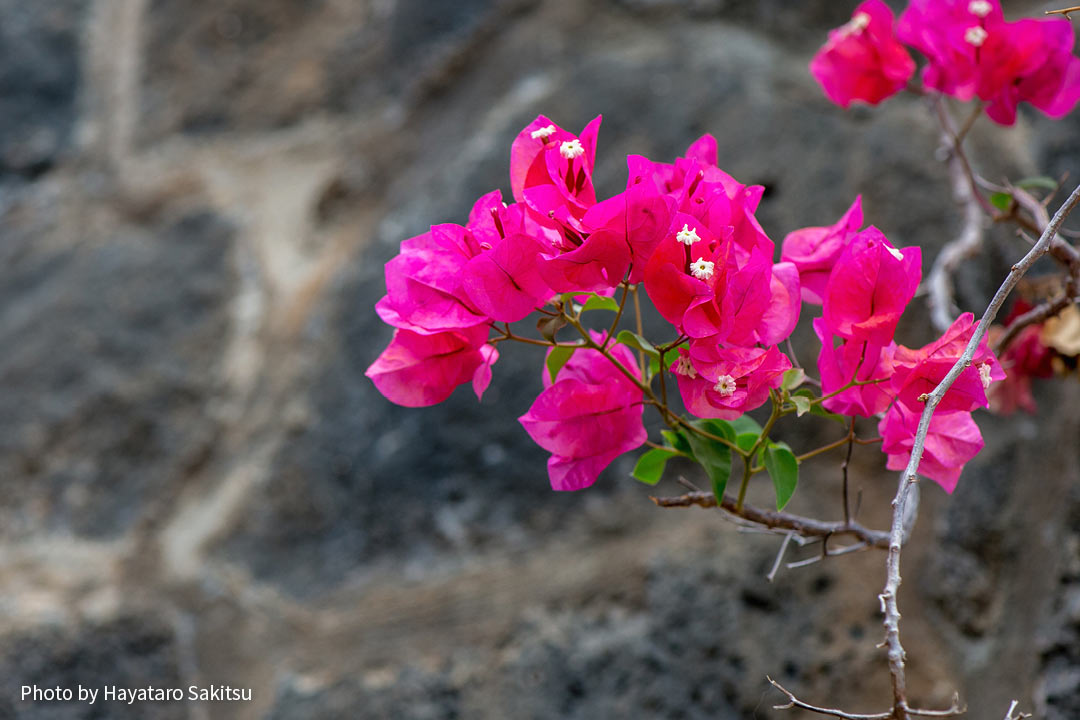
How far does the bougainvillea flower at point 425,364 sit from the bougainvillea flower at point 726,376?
109mm

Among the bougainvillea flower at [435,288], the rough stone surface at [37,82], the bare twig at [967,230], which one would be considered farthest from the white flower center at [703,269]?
the rough stone surface at [37,82]

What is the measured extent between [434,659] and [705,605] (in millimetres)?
253

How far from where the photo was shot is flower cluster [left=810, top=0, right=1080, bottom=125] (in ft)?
1.96

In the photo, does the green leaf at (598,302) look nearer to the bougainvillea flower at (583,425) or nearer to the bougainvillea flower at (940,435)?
the bougainvillea flower at (583,425)

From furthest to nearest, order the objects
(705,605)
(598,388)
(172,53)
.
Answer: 1. (172,53)
2. (705,605)
3. (598,388)

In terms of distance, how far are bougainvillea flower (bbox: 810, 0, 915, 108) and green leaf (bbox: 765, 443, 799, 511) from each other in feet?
1.04

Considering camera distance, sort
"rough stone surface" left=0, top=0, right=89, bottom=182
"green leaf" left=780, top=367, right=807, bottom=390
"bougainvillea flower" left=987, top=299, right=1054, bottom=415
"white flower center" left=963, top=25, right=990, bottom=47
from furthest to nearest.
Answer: "rough stone surface" left=0, top=0, right=89, bottom=182 → "bougainvillea flower" left=987, top=299, right=1054, bottom=415 → "white flower center" left=963, top=25, right=990, bottom=47 → "green leaf" left=780, top=367, right=807, bottom=390

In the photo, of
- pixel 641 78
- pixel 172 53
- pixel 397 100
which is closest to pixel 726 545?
pixel 641 78

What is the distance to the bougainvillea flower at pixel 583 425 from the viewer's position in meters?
0.47

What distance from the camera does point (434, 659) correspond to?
82 centimetres

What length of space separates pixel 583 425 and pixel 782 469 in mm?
108

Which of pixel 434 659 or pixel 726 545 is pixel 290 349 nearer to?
pixel 434 659

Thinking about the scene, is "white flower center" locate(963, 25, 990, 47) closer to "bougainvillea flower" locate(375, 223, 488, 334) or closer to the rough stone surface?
"bougainvillea flower" locate(375, 223, 488, 334)

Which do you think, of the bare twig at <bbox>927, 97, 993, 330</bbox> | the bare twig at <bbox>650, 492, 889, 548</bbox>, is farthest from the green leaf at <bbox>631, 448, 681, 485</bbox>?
the bare twig at <bbox>927, 97, 993, 330</bbox>
